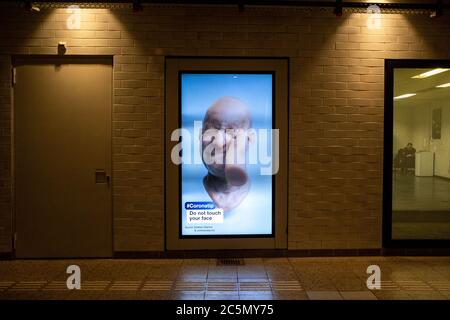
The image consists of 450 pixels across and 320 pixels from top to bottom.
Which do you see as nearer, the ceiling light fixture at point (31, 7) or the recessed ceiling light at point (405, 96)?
the ceiling light fixture at point (31, 7)

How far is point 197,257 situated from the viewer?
6.78 m

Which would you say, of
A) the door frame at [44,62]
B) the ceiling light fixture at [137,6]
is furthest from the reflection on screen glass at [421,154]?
the door frame at [44,62]

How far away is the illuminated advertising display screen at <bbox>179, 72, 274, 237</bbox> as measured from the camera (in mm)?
6773

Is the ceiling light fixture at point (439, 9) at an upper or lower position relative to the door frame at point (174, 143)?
upper

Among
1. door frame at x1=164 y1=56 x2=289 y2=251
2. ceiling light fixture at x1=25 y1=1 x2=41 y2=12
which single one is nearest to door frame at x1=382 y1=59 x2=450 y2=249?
door frame at x1=164 y1=56 x2=289 y2=251

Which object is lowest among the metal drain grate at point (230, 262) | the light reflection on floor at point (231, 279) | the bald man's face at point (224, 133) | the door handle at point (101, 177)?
the light reflection on floor at point (231, 279)

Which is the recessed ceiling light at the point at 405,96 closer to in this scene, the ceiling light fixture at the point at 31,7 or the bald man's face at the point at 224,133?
the bald man's face at the point at 224,133

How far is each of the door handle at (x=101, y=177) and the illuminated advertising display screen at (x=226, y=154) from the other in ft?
3.56

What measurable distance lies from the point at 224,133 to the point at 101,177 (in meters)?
1.90

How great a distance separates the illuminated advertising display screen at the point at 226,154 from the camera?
6.77 metres

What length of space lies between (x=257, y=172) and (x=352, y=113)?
1635mm

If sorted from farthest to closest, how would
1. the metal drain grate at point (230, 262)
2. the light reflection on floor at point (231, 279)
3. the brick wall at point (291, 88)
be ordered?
the brick wall at point (291, 88)
the metal drain grate at point (230, 262)
the light reflection on floor at point (231, 279)

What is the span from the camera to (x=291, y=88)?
6.74 meters

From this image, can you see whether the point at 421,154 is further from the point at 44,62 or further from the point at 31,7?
the point at 31,7
